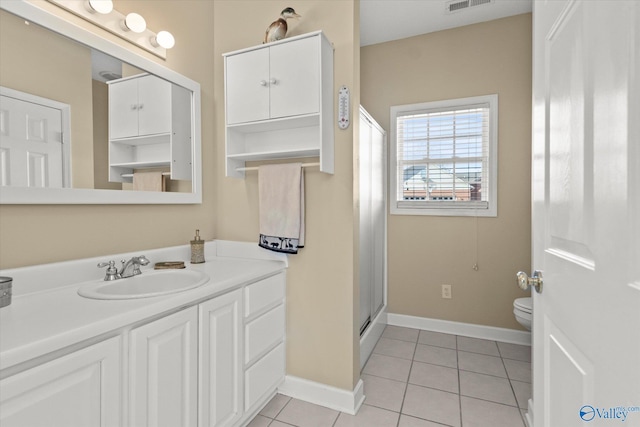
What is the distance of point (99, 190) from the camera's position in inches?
57.7

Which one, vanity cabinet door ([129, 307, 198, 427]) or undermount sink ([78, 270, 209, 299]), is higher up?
undermount sink ([78, 270, 209, 299])

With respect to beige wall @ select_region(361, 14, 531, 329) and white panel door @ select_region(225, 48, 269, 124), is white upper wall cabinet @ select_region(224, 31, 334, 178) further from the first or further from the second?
beige wall @ select_region(361, 14, 531, 329)

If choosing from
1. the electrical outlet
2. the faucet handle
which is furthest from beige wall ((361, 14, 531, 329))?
the faucet handle

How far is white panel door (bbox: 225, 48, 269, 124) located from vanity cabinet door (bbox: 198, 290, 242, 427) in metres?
1.02

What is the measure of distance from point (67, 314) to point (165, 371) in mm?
383

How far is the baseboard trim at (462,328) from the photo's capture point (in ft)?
8.90

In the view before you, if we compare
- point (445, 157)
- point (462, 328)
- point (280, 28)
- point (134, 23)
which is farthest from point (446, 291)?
point (134, 23)

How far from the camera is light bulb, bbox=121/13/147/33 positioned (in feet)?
5.14

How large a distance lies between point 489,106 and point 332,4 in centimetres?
173

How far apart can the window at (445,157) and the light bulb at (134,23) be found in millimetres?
2212

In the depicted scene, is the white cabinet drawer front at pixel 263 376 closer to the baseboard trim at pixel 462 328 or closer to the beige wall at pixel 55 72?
the beige wall at pixel 55 72

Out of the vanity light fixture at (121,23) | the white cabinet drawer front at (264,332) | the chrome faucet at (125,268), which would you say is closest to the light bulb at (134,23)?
the vanity light fixture at (121,23)

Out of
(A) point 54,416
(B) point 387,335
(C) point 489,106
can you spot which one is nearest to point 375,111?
(C) point 489,106

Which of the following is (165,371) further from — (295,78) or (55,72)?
(295,78)
